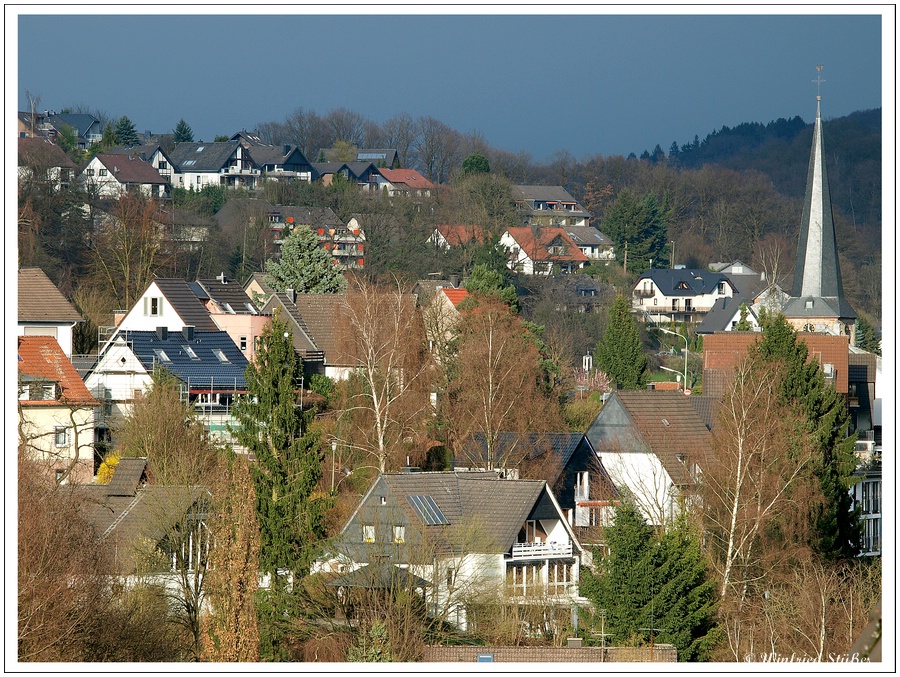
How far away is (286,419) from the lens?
897 inches

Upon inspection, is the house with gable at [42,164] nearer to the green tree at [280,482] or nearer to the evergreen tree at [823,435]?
the green tree at [280,482]

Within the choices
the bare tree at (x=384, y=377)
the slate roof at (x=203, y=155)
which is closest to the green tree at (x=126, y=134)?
the slate roof at (x=203, y=155)

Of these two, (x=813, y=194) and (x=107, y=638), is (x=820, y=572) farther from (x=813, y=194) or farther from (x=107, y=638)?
(x=813, y=194)

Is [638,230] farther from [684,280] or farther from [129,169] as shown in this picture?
[129,169]

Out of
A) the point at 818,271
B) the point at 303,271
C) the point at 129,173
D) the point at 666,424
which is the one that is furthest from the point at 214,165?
the point at 666,424

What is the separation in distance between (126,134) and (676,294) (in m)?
35.2

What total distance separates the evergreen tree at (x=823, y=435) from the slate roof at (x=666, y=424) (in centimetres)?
221

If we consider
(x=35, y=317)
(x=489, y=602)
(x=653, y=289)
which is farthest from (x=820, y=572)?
(x=653, y=289)

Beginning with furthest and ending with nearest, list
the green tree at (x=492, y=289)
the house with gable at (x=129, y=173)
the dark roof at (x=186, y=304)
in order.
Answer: the house with gable at (x=129, y=173), the green tree at (x=492, y=289), the dark roof at (x=186, y=304)

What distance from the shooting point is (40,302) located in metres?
33.5

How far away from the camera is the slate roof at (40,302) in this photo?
32969 mm

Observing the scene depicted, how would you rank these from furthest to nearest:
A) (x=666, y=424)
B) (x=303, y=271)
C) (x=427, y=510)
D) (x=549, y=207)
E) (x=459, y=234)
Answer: (x=549, y=207)
(x=459, y=234)
(x=303, y=271)
(x=666, y=424)
(x=427, y=510)

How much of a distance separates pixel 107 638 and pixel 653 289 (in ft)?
178

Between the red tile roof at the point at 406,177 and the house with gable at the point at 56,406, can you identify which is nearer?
the house with gable at the point at 56,406
